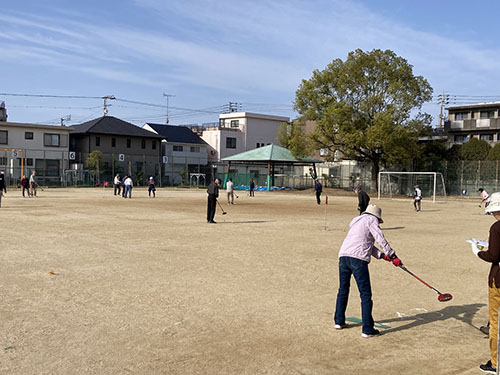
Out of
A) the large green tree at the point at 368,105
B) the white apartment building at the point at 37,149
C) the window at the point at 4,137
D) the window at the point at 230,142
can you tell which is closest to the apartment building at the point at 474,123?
the large green tree at the point at 368,105

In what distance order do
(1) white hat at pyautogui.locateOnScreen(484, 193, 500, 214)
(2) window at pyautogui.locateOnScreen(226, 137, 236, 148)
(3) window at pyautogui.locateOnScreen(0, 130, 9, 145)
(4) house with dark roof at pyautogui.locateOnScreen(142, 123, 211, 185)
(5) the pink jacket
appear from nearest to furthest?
1. (1) white hat at pyautogui.locateOnScreen(484, 193, 500, 214)
2. (5) the pink jacket
3. (3) window at pyautogui.locateOnScreen(0, 130, 9, 145)
4. (4) house with dark roof at pyautogui.locateOnScreen(142, 123, 211, 185)
5. (2) window at pyautogui.locateOnScreen(226, 137, 236, 148)

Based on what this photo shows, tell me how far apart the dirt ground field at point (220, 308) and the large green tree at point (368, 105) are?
28.6 metres

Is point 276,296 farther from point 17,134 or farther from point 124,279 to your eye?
point 17,134

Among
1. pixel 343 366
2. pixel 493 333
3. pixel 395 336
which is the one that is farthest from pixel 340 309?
pixel 493 333

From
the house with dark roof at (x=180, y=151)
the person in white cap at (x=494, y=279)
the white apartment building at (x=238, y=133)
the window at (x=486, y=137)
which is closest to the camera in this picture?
the person in white cap at (x=494, y=279)

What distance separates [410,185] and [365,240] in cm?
4036

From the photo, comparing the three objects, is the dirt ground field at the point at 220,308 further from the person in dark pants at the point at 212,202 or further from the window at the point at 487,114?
the window at the point at 487,114

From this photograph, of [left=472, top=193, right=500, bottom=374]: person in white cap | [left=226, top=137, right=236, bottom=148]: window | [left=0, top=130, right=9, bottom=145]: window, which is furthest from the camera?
[left=226, top=137, right=236, bottom=148]: window

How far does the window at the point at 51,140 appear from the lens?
172ft

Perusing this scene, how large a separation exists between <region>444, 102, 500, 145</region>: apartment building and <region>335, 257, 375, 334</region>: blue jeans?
4898cm

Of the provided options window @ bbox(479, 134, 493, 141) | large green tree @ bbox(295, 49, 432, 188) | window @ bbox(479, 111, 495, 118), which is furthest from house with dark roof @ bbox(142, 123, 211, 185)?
window @ bbox(479, 111, 495, 118)

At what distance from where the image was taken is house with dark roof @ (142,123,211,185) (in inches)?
2462

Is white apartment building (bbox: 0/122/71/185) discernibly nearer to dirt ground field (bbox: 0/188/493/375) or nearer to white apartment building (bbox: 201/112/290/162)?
white apartment building (bbox: 201/112/290/162)

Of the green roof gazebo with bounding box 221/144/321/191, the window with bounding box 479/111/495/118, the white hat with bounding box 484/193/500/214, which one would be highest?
the window with bounding box 479/111/495/118
